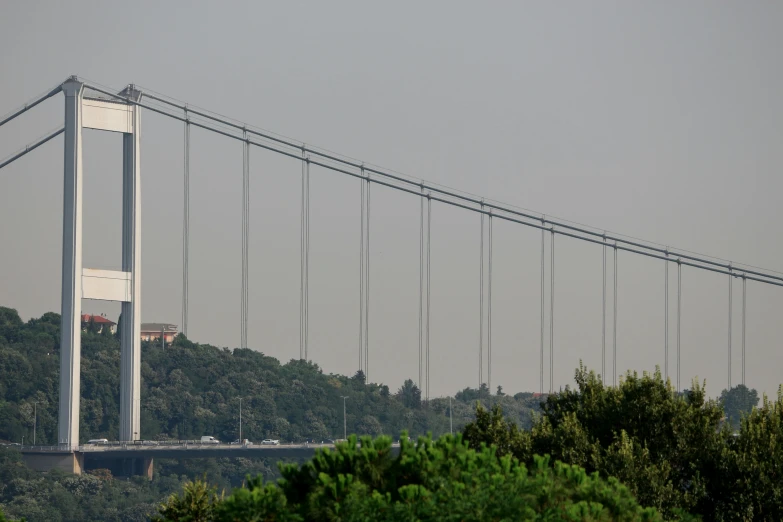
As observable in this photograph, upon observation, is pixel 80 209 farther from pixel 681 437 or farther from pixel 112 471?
pixel 681 437

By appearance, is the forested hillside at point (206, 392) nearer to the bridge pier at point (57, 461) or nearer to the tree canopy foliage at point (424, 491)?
the bridge pier at point (57, 461)

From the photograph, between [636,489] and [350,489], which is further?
[636,489]

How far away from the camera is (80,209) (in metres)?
80.6

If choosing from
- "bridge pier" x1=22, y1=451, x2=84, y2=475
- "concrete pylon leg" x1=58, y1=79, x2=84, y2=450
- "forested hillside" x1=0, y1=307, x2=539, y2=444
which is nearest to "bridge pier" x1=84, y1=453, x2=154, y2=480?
"bridge pier" x1=22, y1=451, x2=84, y2=475

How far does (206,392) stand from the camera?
137m

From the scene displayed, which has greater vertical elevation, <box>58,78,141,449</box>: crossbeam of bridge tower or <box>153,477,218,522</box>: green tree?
<box>58,78,141,449</box>: crossbeam of bridge tower

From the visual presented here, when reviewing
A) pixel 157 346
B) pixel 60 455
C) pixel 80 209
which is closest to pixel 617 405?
pixel 80 209

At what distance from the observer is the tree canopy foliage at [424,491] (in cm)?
2441

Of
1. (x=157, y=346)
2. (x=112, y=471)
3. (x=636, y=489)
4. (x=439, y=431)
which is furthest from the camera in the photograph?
(x=157, y=346)

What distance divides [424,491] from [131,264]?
5963 cm

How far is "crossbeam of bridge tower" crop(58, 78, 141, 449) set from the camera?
8031 centimetres

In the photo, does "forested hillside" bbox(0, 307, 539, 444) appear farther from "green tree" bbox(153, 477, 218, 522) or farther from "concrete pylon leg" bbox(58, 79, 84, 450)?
"green tree" bbox(153, 477, 218, 522)

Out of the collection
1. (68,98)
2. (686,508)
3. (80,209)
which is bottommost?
(686,508)

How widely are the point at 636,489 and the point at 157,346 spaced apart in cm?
11190
